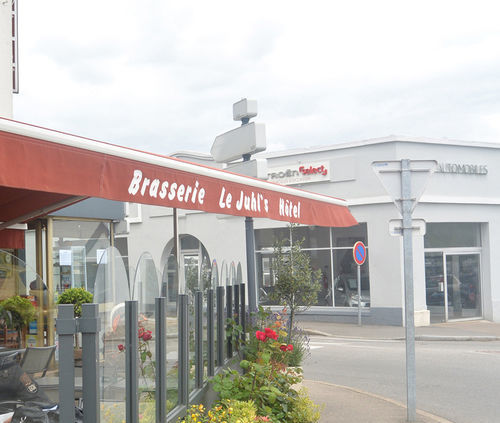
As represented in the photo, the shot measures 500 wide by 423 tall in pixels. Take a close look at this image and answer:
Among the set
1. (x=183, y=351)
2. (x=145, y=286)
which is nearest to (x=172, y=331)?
(x=183, y=351)

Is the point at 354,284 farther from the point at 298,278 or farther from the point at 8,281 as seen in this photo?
the point at 8,281

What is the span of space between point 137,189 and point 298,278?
6347 mm

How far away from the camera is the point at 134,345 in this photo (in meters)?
3.76

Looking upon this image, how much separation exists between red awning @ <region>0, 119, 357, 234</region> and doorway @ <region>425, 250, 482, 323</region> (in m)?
13.8

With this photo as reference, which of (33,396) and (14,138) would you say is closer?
(14,138)

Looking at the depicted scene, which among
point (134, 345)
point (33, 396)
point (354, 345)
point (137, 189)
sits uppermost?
point (137, 189)

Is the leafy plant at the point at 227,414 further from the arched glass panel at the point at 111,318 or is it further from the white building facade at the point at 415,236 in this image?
the white building facade at the point at 415,236

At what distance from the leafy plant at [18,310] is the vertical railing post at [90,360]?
1010mm

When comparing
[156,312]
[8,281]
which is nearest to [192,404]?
[156,312]

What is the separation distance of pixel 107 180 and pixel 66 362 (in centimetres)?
117

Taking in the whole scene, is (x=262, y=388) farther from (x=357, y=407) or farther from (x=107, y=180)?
(x=107, y=180)

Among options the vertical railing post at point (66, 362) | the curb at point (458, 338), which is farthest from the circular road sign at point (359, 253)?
the vertical railing post at point (66, 362)

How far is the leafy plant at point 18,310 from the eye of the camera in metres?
3.93

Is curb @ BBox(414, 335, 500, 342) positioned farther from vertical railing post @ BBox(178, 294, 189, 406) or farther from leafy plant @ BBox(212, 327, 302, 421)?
vertical railing post @ BBox(178, 294, 189, 406)
